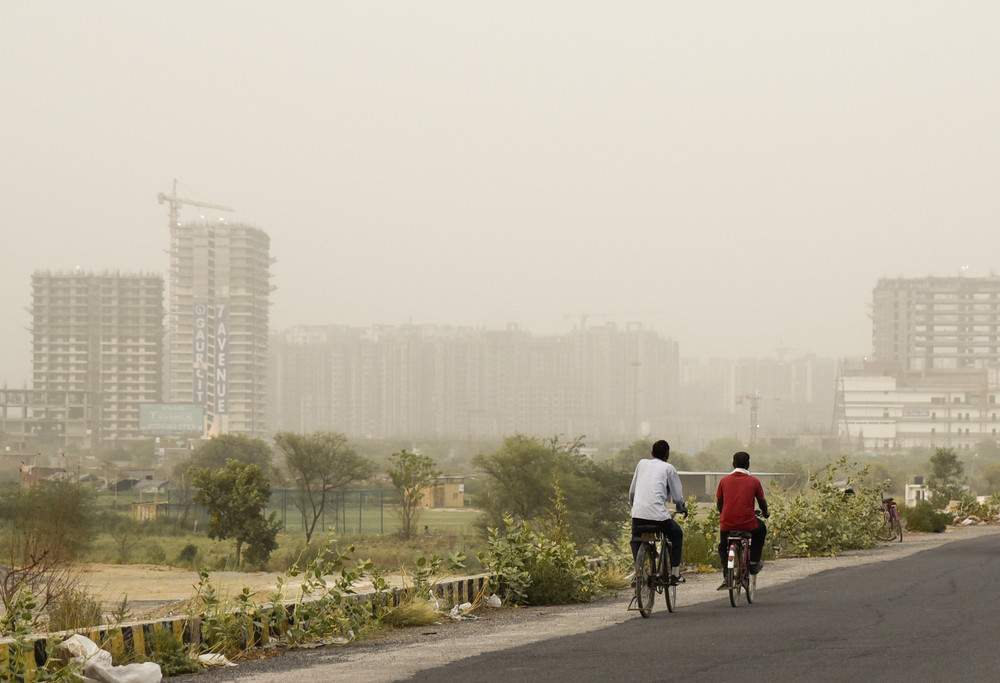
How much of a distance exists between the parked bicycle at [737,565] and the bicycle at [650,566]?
85 centimetres

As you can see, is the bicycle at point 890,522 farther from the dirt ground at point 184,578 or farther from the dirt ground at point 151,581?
the dirt ground at point 151,581

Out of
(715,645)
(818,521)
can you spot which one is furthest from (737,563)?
(818,521)

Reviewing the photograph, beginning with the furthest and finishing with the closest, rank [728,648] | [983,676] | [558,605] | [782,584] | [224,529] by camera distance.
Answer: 1. [224,529]
2. [782,584]
3. [558,605]
4. [728,648]
5. [983,676]

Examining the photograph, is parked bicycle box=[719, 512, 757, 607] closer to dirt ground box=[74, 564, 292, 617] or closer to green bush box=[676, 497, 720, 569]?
green bush box=[676, 497, 720, 569]

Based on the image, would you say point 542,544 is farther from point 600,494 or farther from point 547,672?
point 600,494


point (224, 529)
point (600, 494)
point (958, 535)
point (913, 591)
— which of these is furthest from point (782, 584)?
point (600, 494)

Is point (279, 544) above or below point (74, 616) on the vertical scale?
below

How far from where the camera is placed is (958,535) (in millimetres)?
34812

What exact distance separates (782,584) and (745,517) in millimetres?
4438

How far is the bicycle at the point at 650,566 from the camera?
43.0 ft

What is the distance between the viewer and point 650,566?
43.9 feet

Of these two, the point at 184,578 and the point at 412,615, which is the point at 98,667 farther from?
the point at 184,578

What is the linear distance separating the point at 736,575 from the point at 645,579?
148 centimetres

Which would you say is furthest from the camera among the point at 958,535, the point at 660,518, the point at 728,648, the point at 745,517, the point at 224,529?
the point at 224,529
